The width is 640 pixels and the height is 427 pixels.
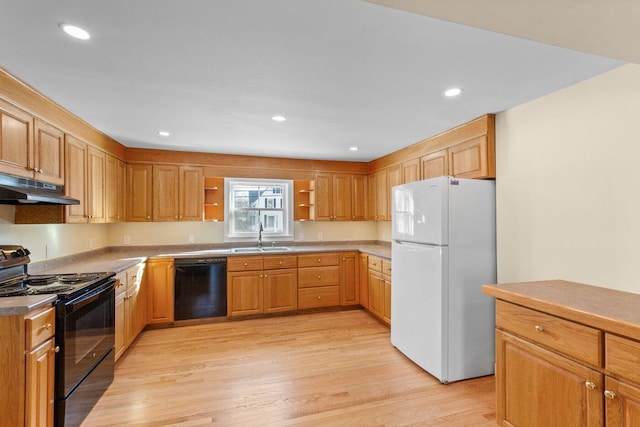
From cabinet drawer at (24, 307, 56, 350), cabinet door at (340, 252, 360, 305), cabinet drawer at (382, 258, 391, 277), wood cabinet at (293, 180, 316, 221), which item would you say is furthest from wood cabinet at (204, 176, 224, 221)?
cabinet drawer at (24, 307, 56, 350)

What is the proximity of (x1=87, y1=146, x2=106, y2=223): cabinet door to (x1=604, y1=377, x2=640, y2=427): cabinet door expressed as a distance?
3986 millimetres

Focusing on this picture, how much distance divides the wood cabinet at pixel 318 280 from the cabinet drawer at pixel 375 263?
0.50m

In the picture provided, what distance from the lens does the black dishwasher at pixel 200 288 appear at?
3748mm

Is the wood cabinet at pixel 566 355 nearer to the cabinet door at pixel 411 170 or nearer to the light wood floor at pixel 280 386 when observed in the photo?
the light wood floor at pixel 280 386

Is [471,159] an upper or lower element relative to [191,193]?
upper

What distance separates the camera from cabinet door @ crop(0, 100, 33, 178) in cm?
191

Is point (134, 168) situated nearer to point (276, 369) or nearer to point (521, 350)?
point (276, 369)

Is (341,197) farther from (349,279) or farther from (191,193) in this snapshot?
(191,193)

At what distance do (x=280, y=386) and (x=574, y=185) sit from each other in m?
2.67

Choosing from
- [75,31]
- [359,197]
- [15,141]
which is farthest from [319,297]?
[75,31]

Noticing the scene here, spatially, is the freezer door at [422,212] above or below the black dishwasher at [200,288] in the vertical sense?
above

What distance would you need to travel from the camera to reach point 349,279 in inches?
174

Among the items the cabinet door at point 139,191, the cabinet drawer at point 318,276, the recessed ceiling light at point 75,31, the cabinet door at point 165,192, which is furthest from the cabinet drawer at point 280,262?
the recessed ceiling light at point 75,31

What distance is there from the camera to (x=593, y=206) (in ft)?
6.53
